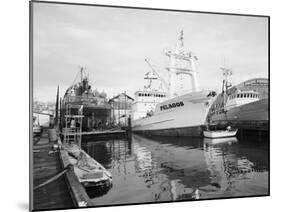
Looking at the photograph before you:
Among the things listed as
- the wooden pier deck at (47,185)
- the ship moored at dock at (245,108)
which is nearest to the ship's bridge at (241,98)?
the ship moored at dock at (245,108)

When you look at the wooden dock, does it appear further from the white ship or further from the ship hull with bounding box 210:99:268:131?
the ship hull with bounding box 210:99:268:131

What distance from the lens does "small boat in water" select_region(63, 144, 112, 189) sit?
10.4 feet

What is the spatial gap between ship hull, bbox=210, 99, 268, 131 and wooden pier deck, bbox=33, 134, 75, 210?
1.76 meters

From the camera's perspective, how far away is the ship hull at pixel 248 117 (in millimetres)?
3732

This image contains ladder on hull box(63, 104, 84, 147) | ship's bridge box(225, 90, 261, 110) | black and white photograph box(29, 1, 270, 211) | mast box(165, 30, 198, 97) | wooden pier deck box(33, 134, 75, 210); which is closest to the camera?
wooden pier deck box(33, 134, 75, 210)

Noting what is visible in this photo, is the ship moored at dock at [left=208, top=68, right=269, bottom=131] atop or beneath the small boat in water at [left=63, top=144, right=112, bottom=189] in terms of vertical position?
atop

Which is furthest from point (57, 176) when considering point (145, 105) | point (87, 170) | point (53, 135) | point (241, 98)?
point (241, 98)

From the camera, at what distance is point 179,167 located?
3.44 meters

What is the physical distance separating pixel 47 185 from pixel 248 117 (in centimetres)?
228

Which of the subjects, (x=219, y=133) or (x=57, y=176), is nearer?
(x=57, y=176)

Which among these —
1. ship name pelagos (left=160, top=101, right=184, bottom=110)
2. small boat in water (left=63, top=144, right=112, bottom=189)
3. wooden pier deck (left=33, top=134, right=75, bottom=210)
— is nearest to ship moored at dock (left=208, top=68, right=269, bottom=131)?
ship name pelagos (left=160, top=101, right=184, bottom=110)

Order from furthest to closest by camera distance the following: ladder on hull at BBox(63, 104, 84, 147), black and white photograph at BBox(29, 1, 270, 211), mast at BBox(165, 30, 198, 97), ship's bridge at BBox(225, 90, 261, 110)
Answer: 1. ship's bridge at BBox(225, 90, 261, 110)
2. mast at BBox(165, 30, 198, 97)
3. ladder on hull at BBox(63, 104, 84, 147)
4. black and white photograph at BBox(29, 1, 270, 211)

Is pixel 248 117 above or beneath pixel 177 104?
beneath

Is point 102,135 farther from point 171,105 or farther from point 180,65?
point 180,65
